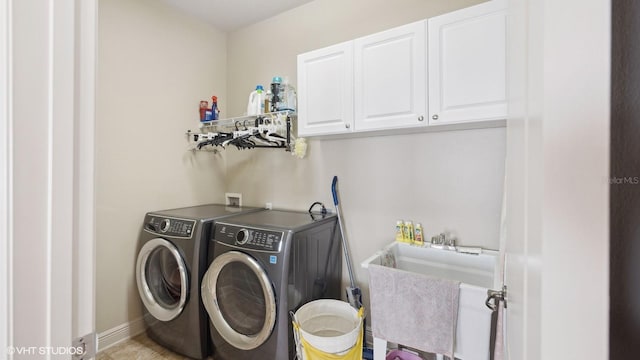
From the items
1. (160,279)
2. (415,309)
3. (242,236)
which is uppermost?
(242,236)

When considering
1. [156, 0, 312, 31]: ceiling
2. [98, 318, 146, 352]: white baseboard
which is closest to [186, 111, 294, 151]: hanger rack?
[156, 0, 312, 31]: ceiling

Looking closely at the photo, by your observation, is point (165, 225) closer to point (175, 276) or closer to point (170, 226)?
point (170, 226)

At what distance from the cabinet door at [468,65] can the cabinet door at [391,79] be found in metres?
0.07

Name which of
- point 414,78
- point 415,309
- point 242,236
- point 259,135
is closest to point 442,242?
point 415,309

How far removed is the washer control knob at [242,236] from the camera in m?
1.74

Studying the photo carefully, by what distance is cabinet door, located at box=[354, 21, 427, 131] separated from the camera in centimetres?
159

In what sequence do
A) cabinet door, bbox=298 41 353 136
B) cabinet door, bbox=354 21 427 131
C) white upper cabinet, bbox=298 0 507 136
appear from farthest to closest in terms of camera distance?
cabinet door, bbox=298 41 353 136 < cabinet door, bbox=354 21 427 131 < white upper cabinet, bbox=298 0 507 136

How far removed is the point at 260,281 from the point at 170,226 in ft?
2.93

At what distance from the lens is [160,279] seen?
216cm

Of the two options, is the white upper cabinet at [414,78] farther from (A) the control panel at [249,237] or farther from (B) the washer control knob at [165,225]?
(B) the washer control knob at [165,225]

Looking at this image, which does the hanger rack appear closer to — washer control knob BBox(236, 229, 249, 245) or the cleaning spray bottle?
the cleaning spray bottle

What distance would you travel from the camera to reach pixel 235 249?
1752mm

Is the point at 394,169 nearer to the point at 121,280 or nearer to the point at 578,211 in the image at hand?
the point at 578,211

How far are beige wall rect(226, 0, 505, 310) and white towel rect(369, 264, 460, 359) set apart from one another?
1.94 feet
